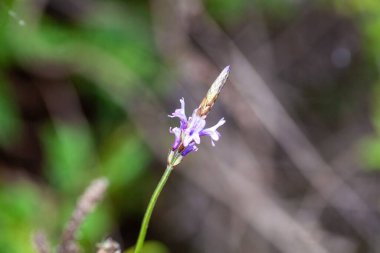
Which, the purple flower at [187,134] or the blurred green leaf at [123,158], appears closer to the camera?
the purple flower at [187,134]

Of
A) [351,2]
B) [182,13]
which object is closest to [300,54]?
[351,2]

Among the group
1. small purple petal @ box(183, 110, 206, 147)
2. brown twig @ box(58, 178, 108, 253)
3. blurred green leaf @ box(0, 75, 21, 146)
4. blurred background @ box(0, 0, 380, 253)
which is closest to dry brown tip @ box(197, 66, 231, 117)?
small purple petal @ box(183, 110, 206, 147)

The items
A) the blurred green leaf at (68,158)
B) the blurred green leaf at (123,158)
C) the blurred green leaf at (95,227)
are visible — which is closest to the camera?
the blurred green leaf at (95,227)

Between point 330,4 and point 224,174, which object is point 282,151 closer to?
point 224,174

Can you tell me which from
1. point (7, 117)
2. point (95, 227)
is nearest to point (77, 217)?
point (95, 227)

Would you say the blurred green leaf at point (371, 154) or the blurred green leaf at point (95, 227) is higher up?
the blurred green leaf at point (371, 154)

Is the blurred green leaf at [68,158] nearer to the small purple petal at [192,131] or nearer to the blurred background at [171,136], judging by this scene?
the blurred background at [171,136]

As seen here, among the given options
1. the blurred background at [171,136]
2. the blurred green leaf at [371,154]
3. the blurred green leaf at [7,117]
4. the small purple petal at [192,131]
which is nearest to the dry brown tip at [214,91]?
the small purple petal at [192,131]

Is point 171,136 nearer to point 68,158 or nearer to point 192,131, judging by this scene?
point 68,158
